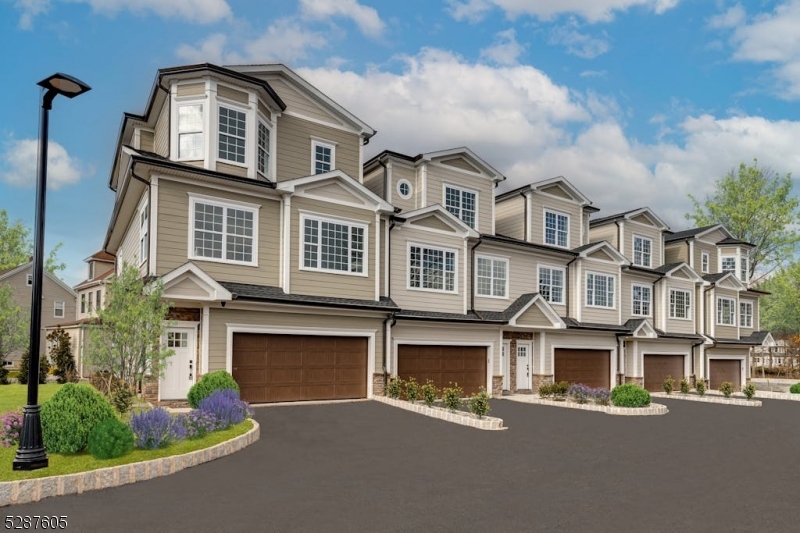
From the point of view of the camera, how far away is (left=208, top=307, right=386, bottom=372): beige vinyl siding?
17.0 metres

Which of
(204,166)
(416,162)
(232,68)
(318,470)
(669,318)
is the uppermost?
(232,68)

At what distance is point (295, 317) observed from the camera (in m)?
18.6

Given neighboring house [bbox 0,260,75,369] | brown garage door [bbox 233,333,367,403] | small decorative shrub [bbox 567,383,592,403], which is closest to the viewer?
brown garage door [bbox 233,333,367,403]

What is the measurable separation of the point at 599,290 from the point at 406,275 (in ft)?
41.7

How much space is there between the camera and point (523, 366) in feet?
86.8

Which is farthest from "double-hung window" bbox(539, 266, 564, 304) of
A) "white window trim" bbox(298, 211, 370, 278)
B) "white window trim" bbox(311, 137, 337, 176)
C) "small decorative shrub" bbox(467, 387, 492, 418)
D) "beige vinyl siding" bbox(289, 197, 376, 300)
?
"small decorative shrub" bbox(467, 387, 492, 418)

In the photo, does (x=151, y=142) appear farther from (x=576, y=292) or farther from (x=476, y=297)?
(x=576, y=292)

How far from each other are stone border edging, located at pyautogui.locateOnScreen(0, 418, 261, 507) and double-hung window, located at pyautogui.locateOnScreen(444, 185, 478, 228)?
16.7 meters

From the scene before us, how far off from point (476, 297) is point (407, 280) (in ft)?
13.5

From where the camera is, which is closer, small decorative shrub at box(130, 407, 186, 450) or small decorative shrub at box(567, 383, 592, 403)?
small decorative shrub at box(130, 407, 186, 450)

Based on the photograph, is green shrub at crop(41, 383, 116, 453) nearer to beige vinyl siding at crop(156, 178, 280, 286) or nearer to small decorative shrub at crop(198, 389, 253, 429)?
small decorative shrub at crop(198, 389, 253, 429)

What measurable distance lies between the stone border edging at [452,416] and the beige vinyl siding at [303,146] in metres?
8.82

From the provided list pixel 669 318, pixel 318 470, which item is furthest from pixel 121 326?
pixel 669 318

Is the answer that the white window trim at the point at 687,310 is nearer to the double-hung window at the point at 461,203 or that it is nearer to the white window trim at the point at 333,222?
the double-hung window at the point at 461,203
